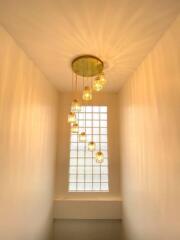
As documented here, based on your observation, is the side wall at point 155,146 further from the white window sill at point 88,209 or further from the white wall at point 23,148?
the white wall at point 23,148

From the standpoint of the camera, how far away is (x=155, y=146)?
82.7 inches

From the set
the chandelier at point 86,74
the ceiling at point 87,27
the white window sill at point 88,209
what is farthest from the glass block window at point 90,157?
the ceiling at point 87,27

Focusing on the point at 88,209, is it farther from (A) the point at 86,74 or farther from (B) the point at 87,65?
(B) the point at 87,65

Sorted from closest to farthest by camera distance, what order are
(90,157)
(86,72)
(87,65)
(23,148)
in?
(23,148), (87,65), (86,72), (90,157)

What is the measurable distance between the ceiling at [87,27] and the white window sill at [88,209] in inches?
97.1

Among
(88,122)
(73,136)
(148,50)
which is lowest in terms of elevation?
(73,136)

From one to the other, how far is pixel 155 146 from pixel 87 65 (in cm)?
140

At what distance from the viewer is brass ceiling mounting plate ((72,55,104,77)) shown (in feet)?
8.23

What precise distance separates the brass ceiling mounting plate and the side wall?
0.61m

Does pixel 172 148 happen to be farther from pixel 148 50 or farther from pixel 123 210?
pixel 123 210

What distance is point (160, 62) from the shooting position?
2051 mm

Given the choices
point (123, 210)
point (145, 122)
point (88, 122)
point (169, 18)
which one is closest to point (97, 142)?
point (88, 122)

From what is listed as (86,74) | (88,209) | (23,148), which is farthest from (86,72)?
(88,209)

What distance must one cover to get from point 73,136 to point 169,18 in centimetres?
274
